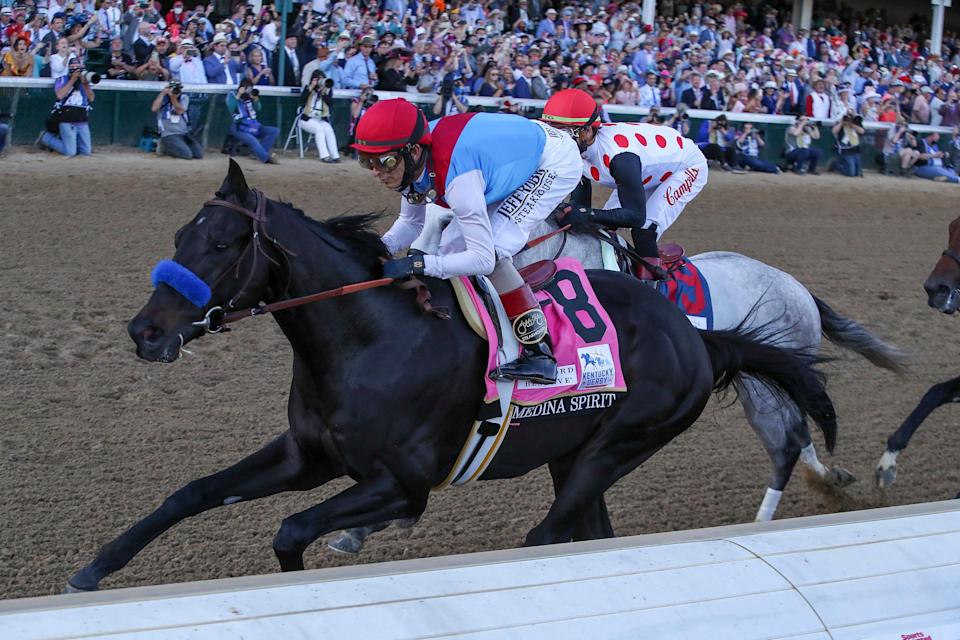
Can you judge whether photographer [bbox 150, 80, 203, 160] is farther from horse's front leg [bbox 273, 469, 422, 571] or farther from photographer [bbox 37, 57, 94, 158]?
horse's front leg [bbox 273, 469, 422, 571]

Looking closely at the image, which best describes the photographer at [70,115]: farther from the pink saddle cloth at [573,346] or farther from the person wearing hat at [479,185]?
the pink saddle cloth at [573,346]

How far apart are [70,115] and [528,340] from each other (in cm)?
846

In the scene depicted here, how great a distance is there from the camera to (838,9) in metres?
27.4

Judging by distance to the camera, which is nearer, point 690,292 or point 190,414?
point 690,292

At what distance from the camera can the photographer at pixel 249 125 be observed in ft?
39.3

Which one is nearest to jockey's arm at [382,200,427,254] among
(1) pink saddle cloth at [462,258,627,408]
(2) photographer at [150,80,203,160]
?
(1) pink saddle cloth at [462,258,627,408]

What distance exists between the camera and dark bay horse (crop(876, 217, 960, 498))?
545 cm

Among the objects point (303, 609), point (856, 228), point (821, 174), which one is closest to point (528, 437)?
point (303, 609)

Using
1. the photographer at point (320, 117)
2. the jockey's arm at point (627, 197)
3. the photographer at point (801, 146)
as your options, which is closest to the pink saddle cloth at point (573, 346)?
the jockey's arm at point (627, 197)

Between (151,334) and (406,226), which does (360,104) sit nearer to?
(406,226)

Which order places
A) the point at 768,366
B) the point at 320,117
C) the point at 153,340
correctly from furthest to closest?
the point at 320,117 → the point at 768,366 → the point at 153,340

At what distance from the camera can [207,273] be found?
3354 millimetres

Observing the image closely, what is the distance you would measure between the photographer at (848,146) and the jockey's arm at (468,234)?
46.5 feet

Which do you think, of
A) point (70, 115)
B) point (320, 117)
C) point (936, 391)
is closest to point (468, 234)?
point (936, 391)
